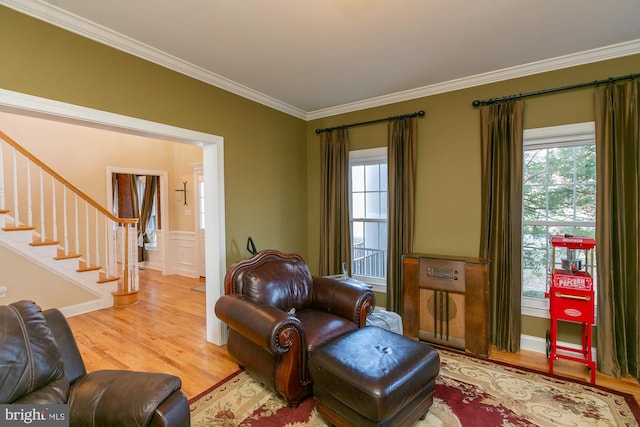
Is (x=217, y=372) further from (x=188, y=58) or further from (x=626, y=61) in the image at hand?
(x=626, y=61)

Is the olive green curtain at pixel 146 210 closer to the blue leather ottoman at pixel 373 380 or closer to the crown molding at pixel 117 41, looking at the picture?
the crown molding at pixel 117 41

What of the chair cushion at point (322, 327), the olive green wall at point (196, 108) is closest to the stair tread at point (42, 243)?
the olive green wall at point (196, 108)

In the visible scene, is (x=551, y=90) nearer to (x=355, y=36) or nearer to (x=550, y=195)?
(x=550, y=195)

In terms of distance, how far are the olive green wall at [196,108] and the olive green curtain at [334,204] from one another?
369 mm

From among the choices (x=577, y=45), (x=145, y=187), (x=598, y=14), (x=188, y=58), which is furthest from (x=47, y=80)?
(x=145, y=187)

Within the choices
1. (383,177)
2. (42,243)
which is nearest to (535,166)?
(383,177)

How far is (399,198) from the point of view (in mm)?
3479

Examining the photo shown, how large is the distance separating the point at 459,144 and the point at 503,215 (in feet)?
2.89

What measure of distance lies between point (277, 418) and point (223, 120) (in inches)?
107

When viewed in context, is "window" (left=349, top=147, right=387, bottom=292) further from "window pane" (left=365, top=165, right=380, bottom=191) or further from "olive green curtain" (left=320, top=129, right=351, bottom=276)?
"olive green curtain" (left=320, top=129, right=351, bottom=276)

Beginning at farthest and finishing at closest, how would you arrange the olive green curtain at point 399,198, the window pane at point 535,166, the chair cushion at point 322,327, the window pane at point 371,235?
the window pane at point 371,235 → the olive green curtain at point 399,198 → the window pane at point 535,166 → the chair cushion at point 322,327

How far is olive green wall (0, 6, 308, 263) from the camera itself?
1906 mm

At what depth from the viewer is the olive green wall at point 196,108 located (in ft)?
6.25

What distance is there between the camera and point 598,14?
2.05 metres
